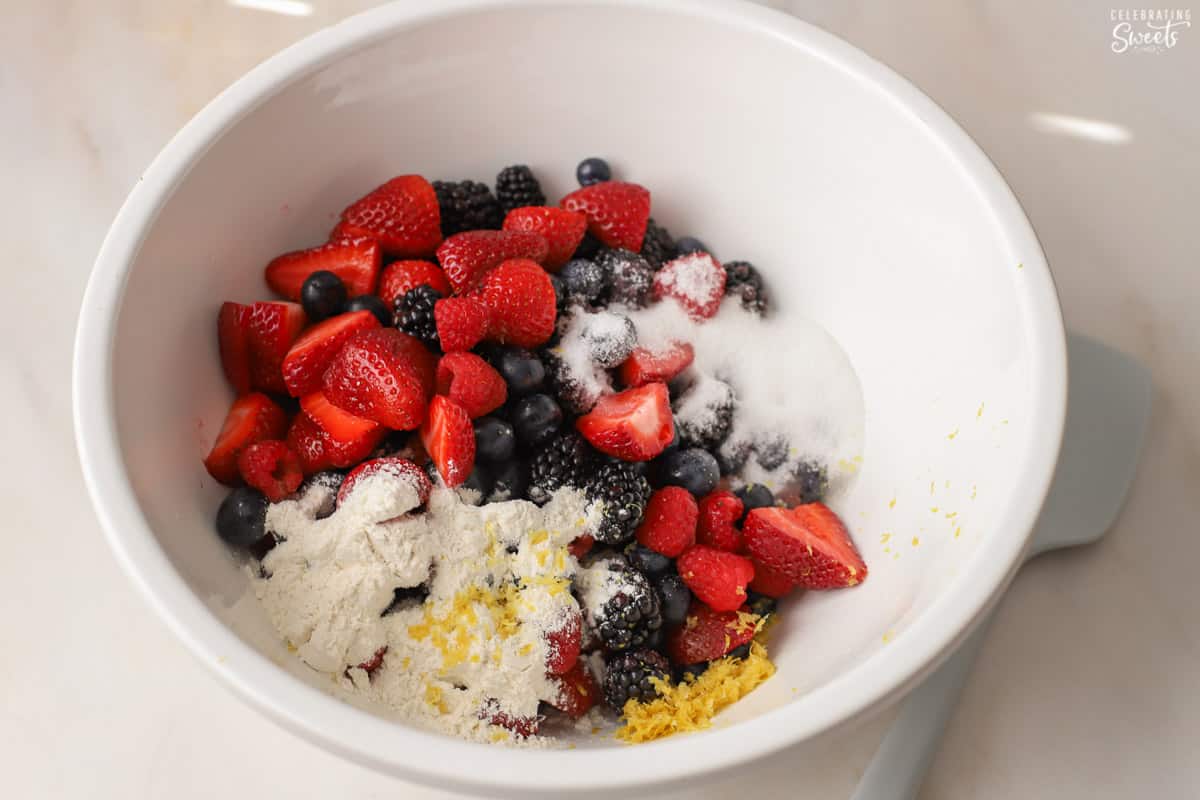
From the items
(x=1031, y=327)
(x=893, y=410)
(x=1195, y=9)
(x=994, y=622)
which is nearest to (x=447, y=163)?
(x=893, y=410)

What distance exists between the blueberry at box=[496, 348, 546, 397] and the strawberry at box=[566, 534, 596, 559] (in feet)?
0.60

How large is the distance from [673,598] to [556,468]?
0.20 metres

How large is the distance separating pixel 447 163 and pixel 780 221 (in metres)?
0.46

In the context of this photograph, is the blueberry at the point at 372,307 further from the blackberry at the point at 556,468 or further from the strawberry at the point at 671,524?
the strawberry at the point at 671,524

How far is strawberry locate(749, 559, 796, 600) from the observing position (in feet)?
3.98

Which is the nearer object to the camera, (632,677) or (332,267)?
(632,677)

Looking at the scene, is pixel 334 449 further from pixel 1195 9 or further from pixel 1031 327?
pixel 1195 9

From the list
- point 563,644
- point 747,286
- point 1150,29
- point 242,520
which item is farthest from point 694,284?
point 1150,29

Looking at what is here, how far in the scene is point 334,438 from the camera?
1.21 m

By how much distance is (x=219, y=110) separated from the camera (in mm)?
1224

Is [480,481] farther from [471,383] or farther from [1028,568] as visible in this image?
[1028,568]

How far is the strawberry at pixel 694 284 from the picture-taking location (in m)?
1.35

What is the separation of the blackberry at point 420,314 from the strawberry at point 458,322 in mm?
24

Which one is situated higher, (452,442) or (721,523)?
(452,442)
